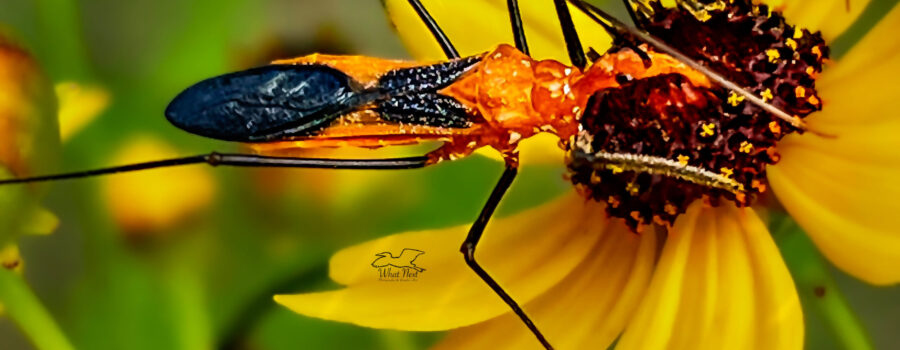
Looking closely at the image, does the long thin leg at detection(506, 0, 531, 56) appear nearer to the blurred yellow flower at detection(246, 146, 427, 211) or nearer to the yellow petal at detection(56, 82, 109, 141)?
the blurred yellow flower at detection(246, 146, 427, 211)

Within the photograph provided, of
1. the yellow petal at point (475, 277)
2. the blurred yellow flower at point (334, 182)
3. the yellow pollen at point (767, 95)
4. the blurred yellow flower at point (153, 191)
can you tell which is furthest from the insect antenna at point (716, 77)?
the blurred yellow flower at point (153, 191)

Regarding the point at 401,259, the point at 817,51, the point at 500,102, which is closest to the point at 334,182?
the point at 401,259

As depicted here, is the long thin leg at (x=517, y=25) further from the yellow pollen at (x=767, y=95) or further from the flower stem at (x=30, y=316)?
the flower stem at (x=30, y=316)

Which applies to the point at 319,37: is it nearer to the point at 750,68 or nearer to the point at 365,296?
the point at 365,296

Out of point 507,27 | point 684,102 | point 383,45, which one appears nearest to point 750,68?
point 684,102

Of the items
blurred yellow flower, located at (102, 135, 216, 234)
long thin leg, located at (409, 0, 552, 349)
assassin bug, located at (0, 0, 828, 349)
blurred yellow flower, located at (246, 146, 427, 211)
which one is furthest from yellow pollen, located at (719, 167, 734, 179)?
blurred yellow flower, located at (102, 135, 216, 234)
